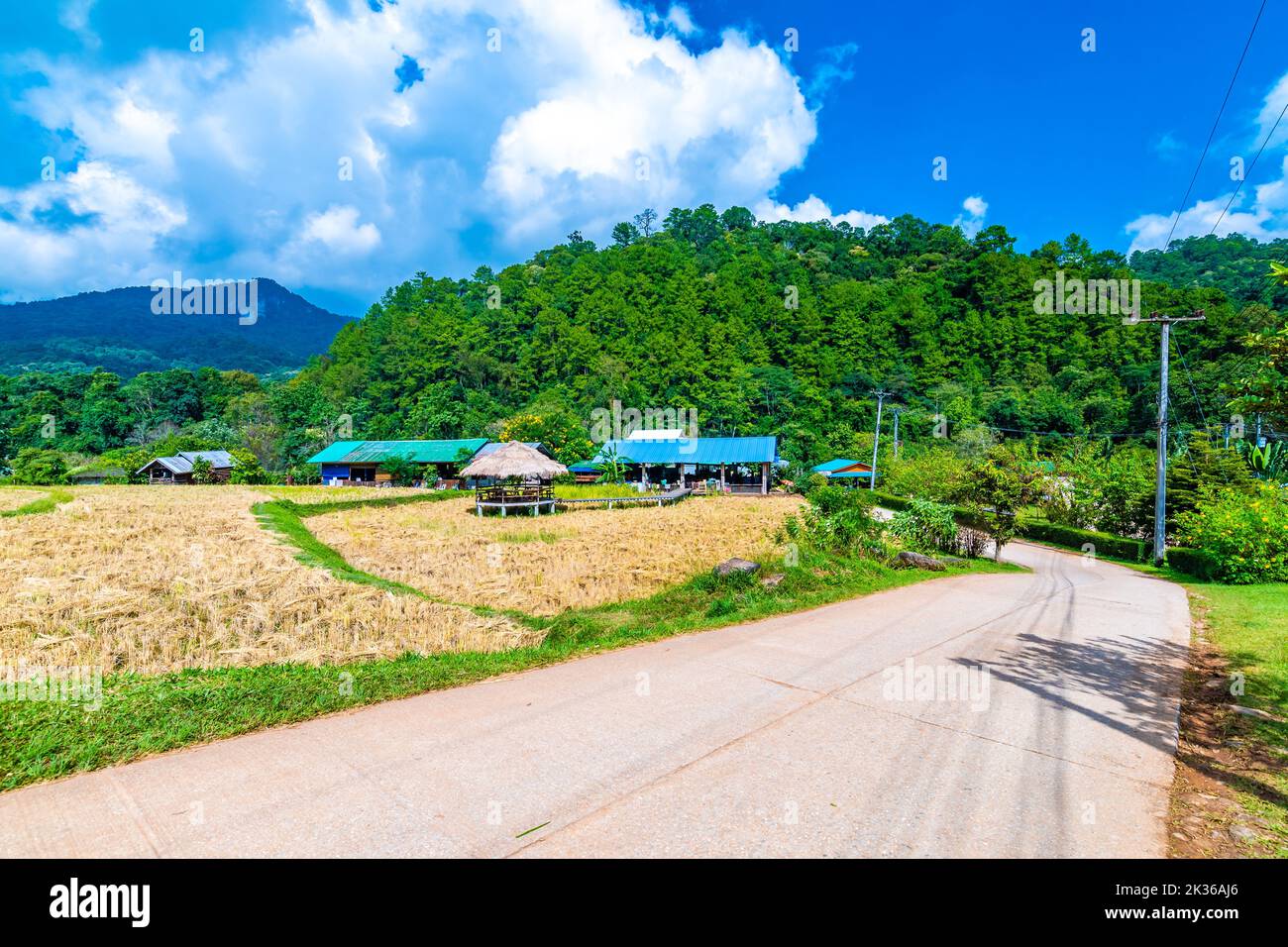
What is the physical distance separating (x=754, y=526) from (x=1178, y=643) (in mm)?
13171

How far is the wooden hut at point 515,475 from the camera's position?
28047 mm

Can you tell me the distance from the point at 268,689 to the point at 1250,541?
819 inches

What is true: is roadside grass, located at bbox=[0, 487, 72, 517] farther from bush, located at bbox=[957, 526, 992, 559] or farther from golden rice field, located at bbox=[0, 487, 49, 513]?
bush, located at bbox=[957, 526, 992, 559]

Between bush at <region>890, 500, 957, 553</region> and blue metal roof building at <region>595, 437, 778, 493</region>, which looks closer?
bush at <region>890, 500, 957, 553</region>

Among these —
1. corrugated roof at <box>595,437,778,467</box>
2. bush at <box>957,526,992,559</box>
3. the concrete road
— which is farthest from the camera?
corrugated roof at <box>595,437,778,467</box>

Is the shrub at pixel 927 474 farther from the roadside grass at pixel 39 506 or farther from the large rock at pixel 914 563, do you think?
the roadside grass at pixel 39 506

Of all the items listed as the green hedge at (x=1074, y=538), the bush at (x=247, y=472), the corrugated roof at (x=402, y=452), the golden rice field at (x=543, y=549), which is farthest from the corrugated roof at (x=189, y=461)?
the green hedge at (x=1074, y=538)

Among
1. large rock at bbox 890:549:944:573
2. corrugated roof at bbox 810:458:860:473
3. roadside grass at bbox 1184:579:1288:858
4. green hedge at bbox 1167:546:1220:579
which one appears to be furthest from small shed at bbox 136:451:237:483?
green hedge at bbox 1167:546:1220:579

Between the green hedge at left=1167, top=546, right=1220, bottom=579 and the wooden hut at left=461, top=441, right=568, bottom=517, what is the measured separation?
24143mm

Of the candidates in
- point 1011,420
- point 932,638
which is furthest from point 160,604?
point 1011,420

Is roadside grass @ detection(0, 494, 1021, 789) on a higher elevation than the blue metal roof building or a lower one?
lower

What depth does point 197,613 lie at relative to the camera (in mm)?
7387

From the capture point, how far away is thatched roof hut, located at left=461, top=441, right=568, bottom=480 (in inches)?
1125
